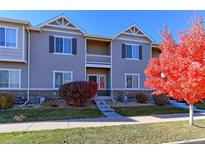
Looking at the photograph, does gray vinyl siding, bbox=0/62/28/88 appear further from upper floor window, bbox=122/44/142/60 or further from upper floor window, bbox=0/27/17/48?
upper floor window, bbox=122/44/142/60

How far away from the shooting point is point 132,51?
22312 mm

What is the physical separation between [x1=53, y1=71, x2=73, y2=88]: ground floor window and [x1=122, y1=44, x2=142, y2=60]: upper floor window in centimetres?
607

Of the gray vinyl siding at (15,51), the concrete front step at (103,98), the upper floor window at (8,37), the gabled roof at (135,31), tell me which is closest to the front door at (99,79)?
the concrete front step at (103,98)

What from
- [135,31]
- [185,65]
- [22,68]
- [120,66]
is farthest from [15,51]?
[185,65]

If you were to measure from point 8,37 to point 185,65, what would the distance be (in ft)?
46.5

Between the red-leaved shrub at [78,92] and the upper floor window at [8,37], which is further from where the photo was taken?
the upper floor window at [8,37]

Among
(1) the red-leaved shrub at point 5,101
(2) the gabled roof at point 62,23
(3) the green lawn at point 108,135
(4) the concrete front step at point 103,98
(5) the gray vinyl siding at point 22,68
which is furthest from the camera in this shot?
(4) the concrete front step at point 103,98

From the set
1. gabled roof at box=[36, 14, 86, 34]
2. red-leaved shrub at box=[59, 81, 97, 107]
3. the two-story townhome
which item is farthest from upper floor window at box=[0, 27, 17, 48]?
red-leaved shrub at box=[59, 81, 97, 107]

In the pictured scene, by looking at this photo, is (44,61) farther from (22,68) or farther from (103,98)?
(103,98)

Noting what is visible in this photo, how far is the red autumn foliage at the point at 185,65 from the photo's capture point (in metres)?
8.62

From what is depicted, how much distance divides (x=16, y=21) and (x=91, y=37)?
685cm

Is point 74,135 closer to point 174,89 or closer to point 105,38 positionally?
point 174,89

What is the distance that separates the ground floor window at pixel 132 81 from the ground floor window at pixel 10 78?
34.7 ft

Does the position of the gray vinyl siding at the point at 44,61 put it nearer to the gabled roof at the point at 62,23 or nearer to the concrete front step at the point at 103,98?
the gabled roof at the point at 62,23
